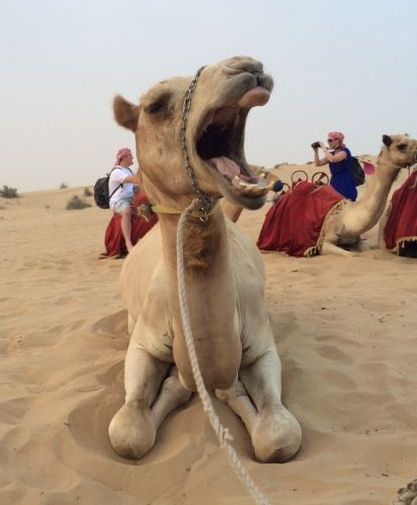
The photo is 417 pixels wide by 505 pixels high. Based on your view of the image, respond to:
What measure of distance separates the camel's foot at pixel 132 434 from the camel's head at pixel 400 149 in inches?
204

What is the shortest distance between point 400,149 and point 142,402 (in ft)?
16.9

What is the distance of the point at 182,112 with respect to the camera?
2.39 metres

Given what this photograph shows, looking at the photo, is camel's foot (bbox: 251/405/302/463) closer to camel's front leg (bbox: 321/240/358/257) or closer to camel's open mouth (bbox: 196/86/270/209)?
camel's open mouth (bbox: 196/86/270/209)

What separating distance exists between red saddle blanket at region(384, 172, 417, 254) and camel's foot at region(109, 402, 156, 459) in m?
5.19

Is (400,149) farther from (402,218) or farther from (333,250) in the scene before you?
(333,250)

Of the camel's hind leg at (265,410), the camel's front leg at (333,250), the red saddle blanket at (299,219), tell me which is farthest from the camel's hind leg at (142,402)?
the red saddle blanket at (299,219)

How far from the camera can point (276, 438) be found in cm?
286

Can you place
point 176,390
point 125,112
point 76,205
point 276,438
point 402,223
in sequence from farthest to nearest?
point 76,205, point 402,223, point 176,390, point 276,438, point 125,112

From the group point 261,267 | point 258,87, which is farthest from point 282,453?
point 261,267

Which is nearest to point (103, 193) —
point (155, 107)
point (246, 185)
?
point (155, 107)

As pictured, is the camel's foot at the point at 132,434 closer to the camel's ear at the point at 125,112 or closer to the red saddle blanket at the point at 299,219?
the camel's ear at the point at 125,112

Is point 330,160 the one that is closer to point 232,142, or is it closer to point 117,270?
point 117,270

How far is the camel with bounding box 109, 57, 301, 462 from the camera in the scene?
2234 millimetres

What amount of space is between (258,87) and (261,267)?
2.49 metres
